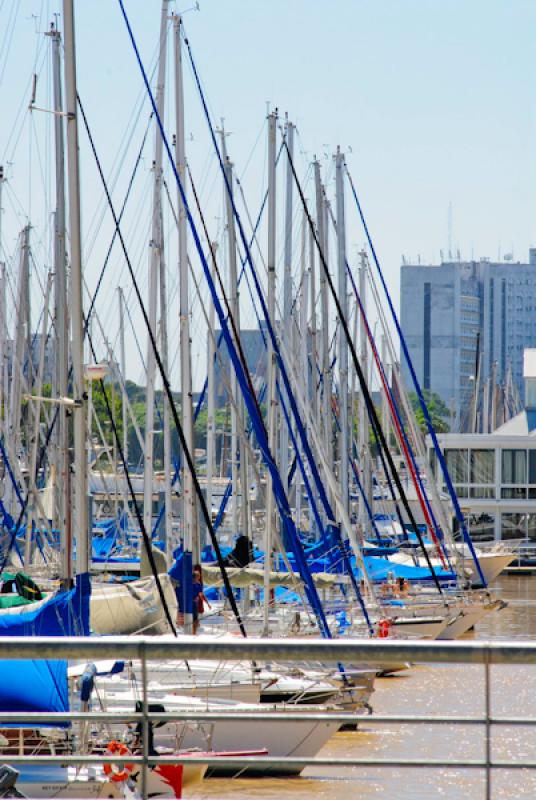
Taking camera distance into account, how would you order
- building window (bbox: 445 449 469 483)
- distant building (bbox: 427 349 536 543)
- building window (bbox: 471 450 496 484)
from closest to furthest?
distant building (bbox: 427 349 536 543)
building window (bbox: 471 450 496 484)
building window (bbox: 445 449 469 483)

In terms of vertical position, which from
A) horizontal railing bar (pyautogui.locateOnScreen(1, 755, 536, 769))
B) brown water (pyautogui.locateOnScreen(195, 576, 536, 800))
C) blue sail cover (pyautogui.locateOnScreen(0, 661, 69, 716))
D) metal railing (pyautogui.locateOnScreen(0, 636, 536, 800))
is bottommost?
brown water (pyautogui.locateOnScreen(195, 576, 536, 800))

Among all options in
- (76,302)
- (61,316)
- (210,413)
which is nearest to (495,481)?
(210,413)

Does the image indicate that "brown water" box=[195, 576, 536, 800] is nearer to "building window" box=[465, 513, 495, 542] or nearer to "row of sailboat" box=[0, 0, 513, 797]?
"row of sailboat" box=[0, 0, 513, 797]

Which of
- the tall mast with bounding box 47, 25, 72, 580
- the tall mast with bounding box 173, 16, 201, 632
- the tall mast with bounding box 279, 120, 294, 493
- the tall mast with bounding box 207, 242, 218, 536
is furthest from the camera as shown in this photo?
the tall mast with bounding box 279, 120, 294, 493

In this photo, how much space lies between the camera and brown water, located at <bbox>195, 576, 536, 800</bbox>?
20.0 meters

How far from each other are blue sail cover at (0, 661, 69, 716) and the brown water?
295 cm

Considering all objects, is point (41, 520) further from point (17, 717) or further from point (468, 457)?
point (468, 457)

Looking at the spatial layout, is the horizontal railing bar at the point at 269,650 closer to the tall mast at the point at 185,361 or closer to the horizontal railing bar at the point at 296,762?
the horizontal railing bar at the point at 296,762

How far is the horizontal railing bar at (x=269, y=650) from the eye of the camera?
6562 mm

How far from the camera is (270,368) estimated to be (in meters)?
29.1

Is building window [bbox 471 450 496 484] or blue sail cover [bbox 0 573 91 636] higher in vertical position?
blue sail cover [bbox 0 573 91 636]

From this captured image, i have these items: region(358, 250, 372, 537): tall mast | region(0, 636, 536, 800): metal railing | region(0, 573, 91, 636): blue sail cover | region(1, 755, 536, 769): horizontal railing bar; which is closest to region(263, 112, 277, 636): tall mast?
region(0, 573, 91, 636): blue sail cover

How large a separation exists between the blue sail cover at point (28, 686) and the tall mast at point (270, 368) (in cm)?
1097

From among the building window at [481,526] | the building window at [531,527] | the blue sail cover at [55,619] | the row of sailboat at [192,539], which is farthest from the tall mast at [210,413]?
the building window at [531,527]
